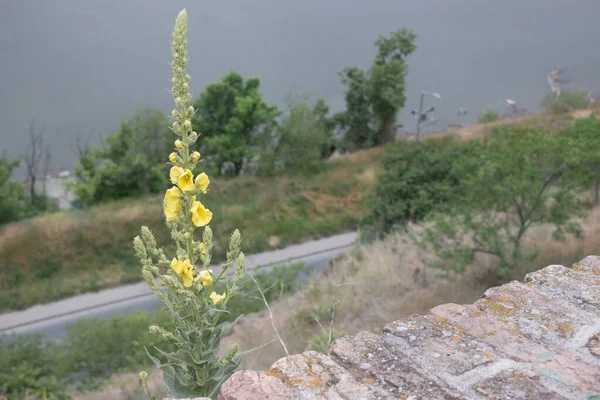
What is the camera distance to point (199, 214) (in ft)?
8.32

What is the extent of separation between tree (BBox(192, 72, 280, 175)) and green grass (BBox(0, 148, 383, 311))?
3.45 meters

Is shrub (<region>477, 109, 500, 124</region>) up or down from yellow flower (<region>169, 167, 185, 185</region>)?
up

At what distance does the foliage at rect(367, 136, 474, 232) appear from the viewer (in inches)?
646

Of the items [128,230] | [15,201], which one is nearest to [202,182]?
[128,230]

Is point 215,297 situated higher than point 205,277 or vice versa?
point 205,277

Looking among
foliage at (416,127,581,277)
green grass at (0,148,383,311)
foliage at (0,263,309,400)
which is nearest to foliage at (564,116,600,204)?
foliage at (416,127,581,277)

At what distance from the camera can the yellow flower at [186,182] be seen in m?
2.49

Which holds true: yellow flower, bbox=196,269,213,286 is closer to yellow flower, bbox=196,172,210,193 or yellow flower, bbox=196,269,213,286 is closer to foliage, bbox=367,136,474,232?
yellow flower, bbox=196,172,210,193

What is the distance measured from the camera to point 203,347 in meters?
2.62

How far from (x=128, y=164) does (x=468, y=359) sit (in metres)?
29.8

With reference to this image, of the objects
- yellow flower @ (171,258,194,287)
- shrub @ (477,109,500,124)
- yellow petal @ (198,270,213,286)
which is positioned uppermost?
shrub @ (477,109,500,124)

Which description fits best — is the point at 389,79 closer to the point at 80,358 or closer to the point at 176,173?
the point at 80,358

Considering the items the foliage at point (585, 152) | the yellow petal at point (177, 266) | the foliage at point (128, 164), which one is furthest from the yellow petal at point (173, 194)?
the foliage at point (128, 164)

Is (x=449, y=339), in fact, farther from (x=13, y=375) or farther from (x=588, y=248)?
(x=13, y=375)
